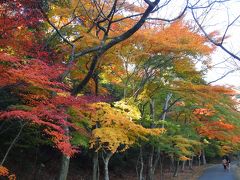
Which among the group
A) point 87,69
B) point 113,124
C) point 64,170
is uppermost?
point 87,69

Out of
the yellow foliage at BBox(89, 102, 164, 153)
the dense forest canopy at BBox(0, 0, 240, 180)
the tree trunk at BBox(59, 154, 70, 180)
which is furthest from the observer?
the yellow foliage at BBox(89, 102, 164, 153)

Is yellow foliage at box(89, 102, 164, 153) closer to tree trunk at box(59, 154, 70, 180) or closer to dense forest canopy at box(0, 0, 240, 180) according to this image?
dense forest canopy at box(0, 0, 240, 180)

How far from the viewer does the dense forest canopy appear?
10.0 meters

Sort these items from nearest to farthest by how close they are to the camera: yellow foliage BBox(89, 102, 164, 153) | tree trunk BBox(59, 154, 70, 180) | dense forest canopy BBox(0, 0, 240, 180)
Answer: dense forest canopy BBox(0, 0, 240, 180)
tree trunk BBox(59, 154, 70, 180)
yellow foliage BBox(89, 102, 164, 153)

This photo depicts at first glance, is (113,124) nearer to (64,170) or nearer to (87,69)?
(64,170)

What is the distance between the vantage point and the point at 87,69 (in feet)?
52.2

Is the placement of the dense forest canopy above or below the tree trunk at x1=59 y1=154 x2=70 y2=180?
above

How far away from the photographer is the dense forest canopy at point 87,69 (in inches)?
394

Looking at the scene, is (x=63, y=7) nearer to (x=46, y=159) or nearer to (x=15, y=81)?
(x=15, y=81)

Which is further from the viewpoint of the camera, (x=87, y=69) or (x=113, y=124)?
(x=87, y=69)

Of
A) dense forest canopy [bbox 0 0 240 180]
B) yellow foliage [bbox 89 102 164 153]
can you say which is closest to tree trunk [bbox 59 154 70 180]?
dense forest canopy [bbox 0 0 240 180]

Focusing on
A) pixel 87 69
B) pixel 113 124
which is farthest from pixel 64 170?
pixel 87 69

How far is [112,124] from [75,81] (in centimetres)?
490

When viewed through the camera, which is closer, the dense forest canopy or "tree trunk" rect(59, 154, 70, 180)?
the dense forest canopy
